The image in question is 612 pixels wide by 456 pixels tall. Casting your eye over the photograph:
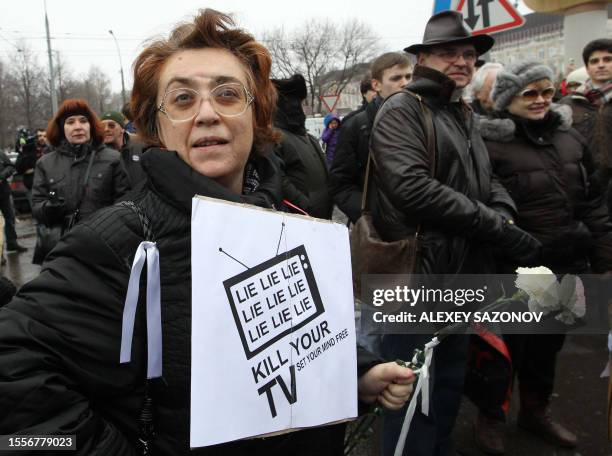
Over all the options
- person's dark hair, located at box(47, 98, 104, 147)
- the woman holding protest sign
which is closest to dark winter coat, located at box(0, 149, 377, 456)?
the woman holding protest sign

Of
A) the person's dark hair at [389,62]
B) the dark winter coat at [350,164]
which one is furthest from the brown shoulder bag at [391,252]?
the person's dark hair at [389,62]

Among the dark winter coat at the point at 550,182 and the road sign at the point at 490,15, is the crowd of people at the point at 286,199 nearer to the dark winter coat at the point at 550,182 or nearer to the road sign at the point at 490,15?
the dark winter coat at the point at 550,182

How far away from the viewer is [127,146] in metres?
4.83

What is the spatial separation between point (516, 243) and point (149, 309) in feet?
6.51

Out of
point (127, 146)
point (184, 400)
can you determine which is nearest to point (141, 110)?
point (184, 400)

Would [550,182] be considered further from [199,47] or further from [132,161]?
[132,161]

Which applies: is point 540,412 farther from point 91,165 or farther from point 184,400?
point 91,165

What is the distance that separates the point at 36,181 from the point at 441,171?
148 inches

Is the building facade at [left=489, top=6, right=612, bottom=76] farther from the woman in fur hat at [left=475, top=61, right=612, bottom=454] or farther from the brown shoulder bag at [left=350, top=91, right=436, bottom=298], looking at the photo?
the brown shoulder bag at [left=350, top=91, right=436, bottom=298]

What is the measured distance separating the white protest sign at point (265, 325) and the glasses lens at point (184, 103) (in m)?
0.40

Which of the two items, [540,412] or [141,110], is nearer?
[141,110]

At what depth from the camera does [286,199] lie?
230cm

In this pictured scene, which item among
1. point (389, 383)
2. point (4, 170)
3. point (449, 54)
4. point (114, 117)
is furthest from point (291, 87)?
point (4, 170)

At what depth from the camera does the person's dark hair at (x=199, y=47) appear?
5.22 ft
